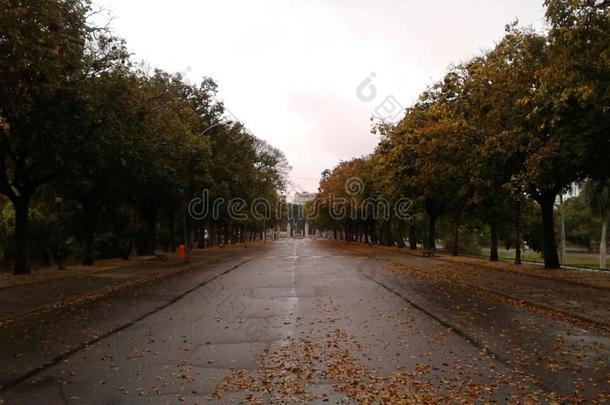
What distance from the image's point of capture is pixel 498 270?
2602 cm

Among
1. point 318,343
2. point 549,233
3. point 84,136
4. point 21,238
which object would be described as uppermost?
point 84,136

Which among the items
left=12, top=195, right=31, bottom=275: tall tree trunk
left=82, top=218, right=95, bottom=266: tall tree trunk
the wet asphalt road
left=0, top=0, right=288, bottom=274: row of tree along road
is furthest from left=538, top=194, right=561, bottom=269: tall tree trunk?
left=82, top=218, right=95, bottom=266: tall tree trunk

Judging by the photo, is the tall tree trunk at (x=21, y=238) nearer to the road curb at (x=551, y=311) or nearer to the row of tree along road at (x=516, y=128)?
the road curb at (x=551, y=311)

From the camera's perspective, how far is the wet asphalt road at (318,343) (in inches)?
264

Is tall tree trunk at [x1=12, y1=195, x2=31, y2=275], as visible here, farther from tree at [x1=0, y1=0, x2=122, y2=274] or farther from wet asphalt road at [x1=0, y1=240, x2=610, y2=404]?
wet asphalt road at [x1=0, y1=240, x2=610, y2=404]

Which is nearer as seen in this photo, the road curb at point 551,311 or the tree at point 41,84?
the road curb at point 551,311

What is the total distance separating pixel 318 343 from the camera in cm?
935

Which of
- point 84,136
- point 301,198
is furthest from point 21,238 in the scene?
point 301,198

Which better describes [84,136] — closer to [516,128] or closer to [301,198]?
[516,128]

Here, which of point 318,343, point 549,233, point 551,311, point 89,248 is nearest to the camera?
point 318,343

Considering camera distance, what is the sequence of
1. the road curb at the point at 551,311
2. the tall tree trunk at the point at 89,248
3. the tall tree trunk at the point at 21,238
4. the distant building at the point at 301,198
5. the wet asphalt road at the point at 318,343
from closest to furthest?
the wet asphalt road at the point at 318,343
the road curb at the point at 551,311
the tall tree trunk at the point at 21,238
the tall tree trunk at the point at 89,248
the distant building at the point at 301,198

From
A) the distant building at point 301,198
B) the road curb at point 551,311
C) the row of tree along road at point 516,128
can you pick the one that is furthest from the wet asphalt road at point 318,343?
the distant building at point 301,198

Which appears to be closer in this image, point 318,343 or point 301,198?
point 318,343

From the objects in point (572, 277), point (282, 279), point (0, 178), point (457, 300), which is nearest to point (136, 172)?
point (0, 178)
